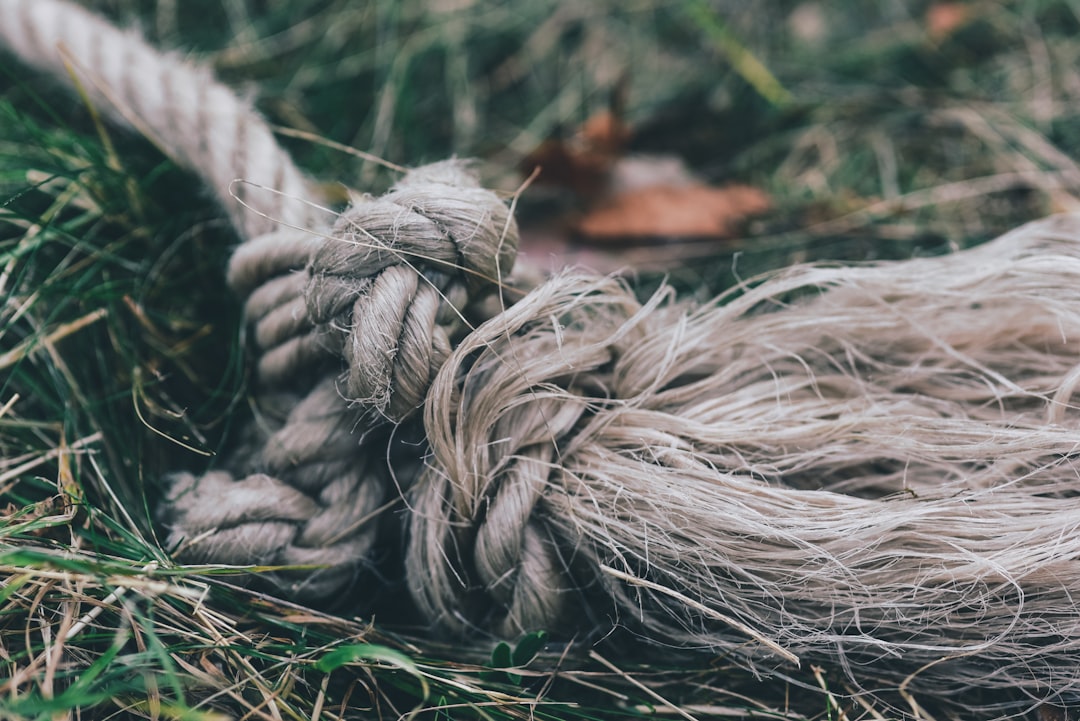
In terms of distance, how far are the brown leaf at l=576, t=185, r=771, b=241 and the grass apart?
43 millimetres

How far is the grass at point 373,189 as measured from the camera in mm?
748

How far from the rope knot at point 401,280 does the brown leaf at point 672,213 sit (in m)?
0.52

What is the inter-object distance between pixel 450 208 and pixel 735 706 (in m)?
0.56

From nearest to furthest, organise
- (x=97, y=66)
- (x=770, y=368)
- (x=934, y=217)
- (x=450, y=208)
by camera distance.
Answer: (x=450, y=208) < (x=770, y=368) < (x=97, y=66) < (x=934, y=217)

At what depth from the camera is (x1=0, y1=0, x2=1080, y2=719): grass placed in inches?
29.4

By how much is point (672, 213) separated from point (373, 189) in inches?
18.5

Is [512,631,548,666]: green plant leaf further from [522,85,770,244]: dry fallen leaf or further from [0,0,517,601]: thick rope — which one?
[522,85,770,244]: dry fallen leaf

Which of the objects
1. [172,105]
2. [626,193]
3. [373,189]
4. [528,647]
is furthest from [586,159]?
[528,647]

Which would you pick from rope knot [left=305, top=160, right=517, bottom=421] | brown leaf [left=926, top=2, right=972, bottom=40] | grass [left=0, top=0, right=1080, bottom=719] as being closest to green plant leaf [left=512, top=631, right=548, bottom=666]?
grass [left=0, top=0, right=1080, bottom=719]

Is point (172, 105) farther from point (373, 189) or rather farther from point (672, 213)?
point (672, 213)

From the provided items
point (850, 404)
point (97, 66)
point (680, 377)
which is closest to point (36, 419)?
point (97, 66)

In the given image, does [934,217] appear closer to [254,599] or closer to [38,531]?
[254,599]

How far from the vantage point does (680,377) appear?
923mm

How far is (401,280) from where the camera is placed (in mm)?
758
